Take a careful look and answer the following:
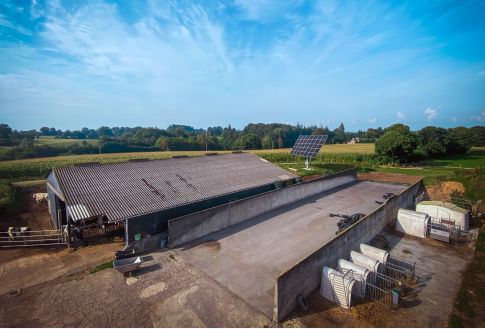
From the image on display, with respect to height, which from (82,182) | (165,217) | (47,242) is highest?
(82,182)

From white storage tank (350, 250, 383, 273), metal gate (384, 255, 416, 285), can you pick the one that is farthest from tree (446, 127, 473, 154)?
white storage tank (350, 250, 383, 273)

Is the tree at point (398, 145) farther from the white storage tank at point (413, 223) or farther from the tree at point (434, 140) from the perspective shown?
the white storage tank at point (413, 223)

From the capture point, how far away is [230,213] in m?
18.4

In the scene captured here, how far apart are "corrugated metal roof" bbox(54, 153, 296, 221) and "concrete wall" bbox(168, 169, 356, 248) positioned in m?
1.80

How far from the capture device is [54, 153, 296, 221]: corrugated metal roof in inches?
606

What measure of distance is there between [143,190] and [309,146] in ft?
92.0

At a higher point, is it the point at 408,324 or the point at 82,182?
the point at 82,182

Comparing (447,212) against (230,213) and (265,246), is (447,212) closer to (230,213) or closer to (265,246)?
(265,246)

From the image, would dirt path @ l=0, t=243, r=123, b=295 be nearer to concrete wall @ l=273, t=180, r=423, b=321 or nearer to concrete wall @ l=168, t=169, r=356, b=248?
concrete wall @ l=168, t=169, r=356, b=248

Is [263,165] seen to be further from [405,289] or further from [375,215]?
[405,289]

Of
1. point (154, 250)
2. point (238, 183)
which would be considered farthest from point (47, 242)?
point (238, 183)

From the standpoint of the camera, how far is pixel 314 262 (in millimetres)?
10984

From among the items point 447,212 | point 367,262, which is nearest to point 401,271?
point 367,262

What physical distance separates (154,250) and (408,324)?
1237cm
